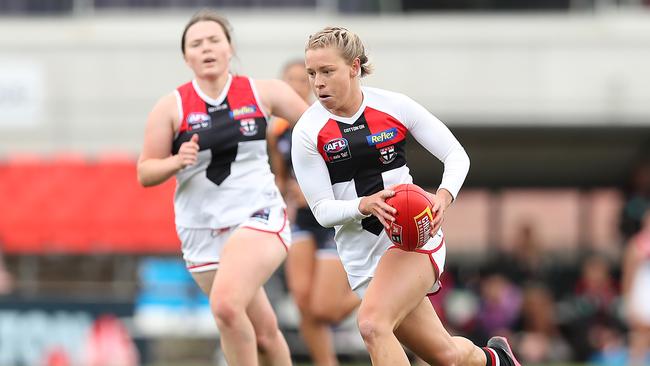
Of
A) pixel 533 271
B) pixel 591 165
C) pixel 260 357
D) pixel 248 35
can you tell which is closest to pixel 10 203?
pixel 248 35

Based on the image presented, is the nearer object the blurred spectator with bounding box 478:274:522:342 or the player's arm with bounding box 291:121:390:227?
the player's arm with bounding box 291:121:390:227

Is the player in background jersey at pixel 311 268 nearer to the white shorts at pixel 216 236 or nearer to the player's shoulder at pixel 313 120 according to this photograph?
the white shorts at pixel 216 236

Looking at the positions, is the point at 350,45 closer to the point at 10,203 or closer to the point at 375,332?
the point at 375,332

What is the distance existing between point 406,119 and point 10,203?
403 inches

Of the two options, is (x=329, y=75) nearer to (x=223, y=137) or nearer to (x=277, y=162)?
(x=223, y=137)

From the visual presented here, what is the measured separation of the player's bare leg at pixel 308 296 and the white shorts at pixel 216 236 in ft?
5.66

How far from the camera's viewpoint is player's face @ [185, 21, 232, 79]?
657 centimetres

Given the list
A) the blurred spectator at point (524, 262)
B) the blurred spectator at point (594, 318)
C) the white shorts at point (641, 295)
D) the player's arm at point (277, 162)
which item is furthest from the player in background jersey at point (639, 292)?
the player's arm at point (277, 162)

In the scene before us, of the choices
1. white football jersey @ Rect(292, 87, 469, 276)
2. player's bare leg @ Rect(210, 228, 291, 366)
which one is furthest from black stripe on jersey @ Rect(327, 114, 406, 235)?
player's bare leg @ Rect(210, 228, 291, 366)

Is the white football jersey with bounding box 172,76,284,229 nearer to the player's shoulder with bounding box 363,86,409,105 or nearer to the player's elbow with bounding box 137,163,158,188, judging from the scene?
the player's elbow with bounding box 137,163,158,188

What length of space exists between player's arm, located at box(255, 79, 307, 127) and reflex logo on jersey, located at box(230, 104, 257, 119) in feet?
0.28

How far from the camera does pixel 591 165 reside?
17062mm

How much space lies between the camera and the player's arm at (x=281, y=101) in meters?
6.64

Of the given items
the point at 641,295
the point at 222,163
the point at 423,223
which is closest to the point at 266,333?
the point at 222,163
